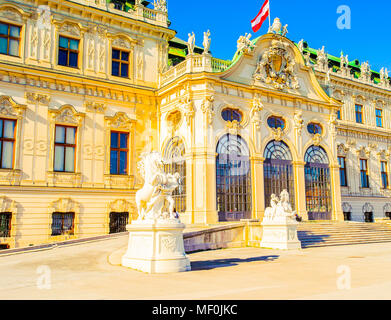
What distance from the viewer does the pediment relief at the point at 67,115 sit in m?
22.7

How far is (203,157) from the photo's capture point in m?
22.4

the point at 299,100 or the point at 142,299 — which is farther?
the point at 299,100

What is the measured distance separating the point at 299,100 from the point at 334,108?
3533 mm

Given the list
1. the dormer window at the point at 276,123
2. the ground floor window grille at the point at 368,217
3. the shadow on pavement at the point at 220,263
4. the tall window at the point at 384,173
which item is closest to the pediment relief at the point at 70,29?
the dormer window at the point at 276,123

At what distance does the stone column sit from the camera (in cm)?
2586

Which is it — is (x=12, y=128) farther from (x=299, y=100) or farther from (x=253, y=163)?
(x=299, y=100)

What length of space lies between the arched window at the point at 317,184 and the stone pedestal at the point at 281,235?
8.58 meters

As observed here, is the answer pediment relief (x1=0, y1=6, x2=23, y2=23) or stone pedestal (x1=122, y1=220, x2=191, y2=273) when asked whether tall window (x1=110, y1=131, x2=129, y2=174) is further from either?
stone pedestal (x1=122, y1=220, x2=191, y2=273)

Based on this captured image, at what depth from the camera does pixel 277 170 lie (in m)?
25.8

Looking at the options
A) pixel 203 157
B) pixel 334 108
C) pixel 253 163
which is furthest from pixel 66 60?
pixel 334 108

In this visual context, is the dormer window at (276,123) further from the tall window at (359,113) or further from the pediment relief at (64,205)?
the tall window at (359,113)

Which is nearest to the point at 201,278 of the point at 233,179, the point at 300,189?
the point at 233,179
